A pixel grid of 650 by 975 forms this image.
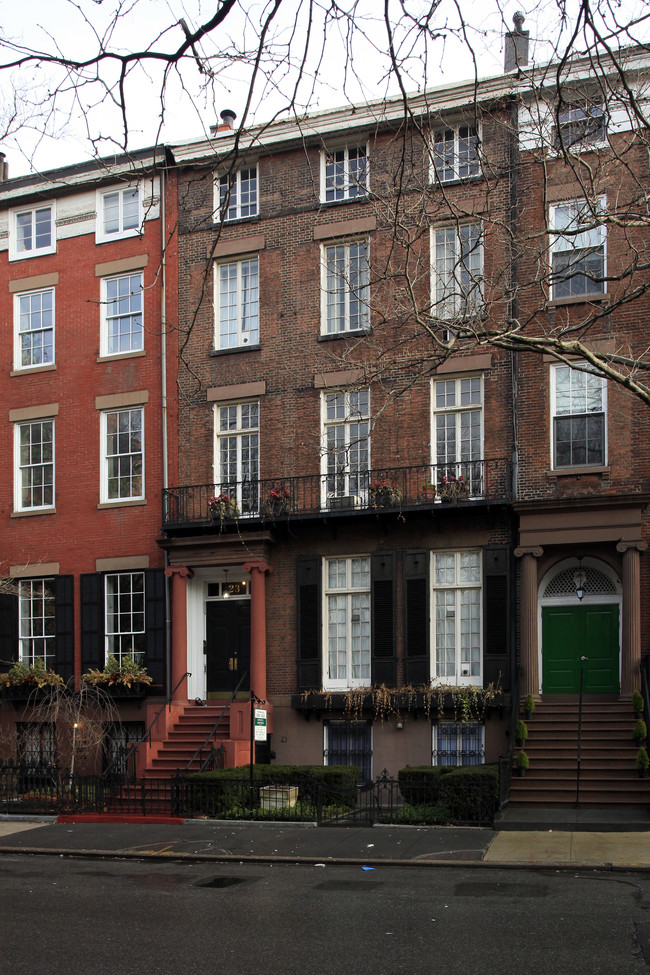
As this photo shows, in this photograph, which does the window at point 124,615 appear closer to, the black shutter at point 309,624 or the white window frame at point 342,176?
the black shutter at point 309,624

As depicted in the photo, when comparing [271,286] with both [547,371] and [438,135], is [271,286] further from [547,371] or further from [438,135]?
[547,371]

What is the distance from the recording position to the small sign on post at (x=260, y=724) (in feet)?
60.8

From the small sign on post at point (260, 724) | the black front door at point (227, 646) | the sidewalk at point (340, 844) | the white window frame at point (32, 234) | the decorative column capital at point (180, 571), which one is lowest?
the sidewalk at point (340, 844)

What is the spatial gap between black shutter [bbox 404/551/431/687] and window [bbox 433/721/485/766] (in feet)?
3.47

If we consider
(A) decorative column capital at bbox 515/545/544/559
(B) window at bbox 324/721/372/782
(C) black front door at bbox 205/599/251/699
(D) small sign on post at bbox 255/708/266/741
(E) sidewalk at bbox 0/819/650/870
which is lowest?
(E) sidewalk at bbox 0/819/650/870

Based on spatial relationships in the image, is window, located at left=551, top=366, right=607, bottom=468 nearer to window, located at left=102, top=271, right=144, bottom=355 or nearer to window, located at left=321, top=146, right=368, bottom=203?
window, located at left=321, top=146, right=368, bottom=203

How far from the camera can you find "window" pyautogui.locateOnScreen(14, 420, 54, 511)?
2702 centimetres

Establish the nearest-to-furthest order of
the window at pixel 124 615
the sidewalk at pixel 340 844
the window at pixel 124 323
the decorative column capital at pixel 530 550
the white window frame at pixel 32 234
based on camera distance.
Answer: the sidewalk at pixel 340 844
the decorative column capital at pixel 530 550
the window at pixel 124 615
the window at pixel 124 323
the white window frame at pixel 32 234

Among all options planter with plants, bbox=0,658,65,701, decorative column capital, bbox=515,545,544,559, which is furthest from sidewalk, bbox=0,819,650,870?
planter with plants, bbox=0,658,65,701

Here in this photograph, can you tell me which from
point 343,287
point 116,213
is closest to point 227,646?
point 343,287

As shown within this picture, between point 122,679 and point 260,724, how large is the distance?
6.62 meters

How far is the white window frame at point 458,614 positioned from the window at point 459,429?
1.43 metres

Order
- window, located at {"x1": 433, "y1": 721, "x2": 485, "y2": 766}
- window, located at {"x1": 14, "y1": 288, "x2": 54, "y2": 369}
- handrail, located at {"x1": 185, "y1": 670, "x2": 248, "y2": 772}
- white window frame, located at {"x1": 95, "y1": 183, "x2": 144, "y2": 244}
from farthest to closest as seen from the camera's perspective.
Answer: window, located at {"x1": 14, "y1": 288, "x2": 54, "y2": 369}, white window frame, located at {"x1": 95, "y1": 183, "x2": 144, "y2": 244}, window, located at {"x1": 433, "y1": 721, "x2": 485, "y2": 766}, handrail, located at {"x1": 185, "y1": 670, "x2": 248, "y2": 772}

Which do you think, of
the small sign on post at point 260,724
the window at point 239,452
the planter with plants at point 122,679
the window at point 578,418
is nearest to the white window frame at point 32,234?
the window at point 239,452
